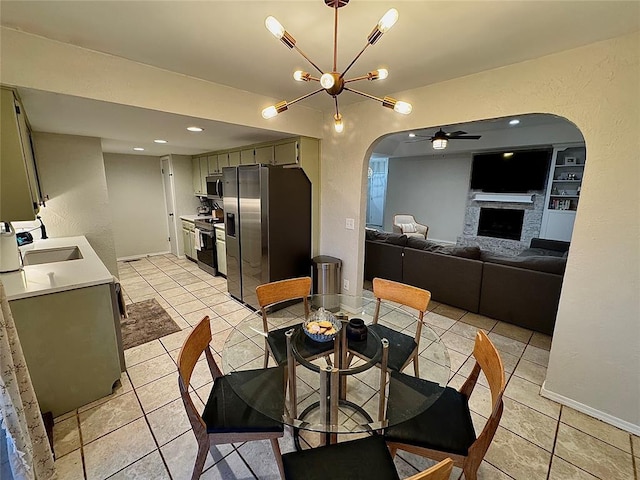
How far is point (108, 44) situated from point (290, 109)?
167cm

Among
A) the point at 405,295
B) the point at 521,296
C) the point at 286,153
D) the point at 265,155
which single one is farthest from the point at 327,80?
the point at 521,296

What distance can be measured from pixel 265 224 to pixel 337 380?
2162 millimetres

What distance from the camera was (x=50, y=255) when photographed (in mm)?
2941

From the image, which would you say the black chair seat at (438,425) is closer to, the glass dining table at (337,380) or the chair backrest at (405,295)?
the glass dining table at (337,380)

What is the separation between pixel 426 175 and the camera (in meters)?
7.62

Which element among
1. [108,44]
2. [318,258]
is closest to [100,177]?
[108,44]

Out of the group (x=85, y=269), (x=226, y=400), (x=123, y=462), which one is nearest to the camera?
(x=226, y=400)

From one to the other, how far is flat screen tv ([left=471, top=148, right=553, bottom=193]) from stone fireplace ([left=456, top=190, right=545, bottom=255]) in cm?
18

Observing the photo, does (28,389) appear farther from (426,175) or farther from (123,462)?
(426,175)

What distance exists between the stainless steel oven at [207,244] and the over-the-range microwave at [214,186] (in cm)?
44

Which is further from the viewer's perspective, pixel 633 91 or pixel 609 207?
pixel 609 207

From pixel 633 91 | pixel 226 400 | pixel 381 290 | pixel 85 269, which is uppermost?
pixel 633 91

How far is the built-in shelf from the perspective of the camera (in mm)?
5984

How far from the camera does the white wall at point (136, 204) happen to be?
17.2 ft
